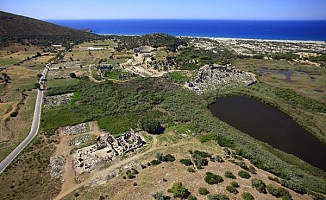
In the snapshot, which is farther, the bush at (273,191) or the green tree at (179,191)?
the bush at (273,191)

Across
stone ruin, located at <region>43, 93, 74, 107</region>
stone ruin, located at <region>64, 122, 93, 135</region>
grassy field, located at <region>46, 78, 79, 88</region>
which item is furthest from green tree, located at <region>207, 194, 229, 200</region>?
grassy field, located at <region>46, 78, 79, 88</region>

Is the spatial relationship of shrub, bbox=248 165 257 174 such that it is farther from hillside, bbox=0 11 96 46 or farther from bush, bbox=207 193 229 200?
hillside, bbox=0 11 96 46

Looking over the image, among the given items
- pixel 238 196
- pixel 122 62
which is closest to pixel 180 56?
pixel 122 62

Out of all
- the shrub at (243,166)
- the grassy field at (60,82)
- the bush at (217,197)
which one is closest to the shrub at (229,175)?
the shrub at (243,166)

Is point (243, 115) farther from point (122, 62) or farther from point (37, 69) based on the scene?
point (37, 69)

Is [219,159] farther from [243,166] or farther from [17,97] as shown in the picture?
[17,97]

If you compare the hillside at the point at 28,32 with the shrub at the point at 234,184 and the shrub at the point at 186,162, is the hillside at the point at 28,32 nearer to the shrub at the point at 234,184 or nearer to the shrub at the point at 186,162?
the shrub at the point at 186,162

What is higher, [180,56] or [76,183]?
[180,56]
